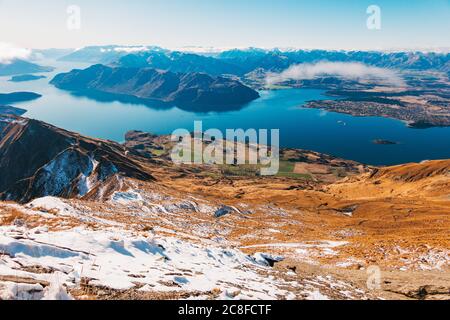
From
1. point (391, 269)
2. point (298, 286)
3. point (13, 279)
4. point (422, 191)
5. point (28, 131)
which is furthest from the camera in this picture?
point (28, 131)

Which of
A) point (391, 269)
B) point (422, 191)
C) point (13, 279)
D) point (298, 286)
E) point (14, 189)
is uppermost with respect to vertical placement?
point (13, 279)

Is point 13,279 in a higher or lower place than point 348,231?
higher

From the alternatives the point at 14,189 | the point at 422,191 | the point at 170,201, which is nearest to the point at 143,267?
the point at 170,201

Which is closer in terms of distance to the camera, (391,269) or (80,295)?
(80,295)
